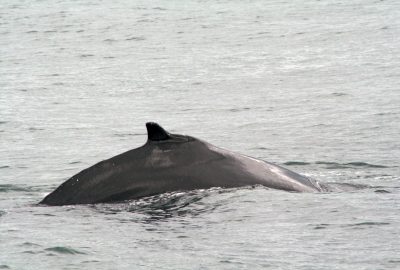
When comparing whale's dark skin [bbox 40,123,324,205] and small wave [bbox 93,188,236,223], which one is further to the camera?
whale's dark skin [bbox 40,123,324,205]

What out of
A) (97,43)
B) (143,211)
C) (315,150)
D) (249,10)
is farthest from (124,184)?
(249,10)

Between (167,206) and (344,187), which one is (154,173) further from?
(344,187)

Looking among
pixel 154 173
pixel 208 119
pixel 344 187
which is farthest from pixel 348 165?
pixel 208 119

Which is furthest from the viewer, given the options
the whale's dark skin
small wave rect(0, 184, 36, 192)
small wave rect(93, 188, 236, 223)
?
small wave rect(0, 184, 36, 192)

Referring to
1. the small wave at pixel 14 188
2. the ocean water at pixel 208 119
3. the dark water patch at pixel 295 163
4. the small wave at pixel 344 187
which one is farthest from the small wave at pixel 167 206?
the dark water patch at pixel 295 163

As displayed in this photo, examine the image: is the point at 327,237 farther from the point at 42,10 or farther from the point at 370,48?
the point at 42,10

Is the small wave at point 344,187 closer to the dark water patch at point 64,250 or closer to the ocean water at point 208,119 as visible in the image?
the ocean water at point 208,119

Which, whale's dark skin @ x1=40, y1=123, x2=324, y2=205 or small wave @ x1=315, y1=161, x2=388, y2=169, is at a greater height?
whale's dark skin @ x1=40, y1=123, x2=324, y2=205

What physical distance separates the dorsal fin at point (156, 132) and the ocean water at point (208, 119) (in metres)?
0.57

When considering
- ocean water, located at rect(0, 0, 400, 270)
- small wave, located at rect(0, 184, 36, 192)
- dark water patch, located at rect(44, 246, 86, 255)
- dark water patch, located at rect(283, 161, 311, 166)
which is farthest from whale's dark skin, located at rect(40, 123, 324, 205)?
dark water patch, located at rect(283, 161, 311, 166)

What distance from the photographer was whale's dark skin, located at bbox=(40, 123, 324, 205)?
1145cm

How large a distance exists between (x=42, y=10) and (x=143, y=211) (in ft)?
110

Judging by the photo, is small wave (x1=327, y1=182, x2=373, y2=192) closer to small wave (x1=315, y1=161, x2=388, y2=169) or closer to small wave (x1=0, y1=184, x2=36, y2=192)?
small wave (x1=315, y1=161, x2=388, y2=169)

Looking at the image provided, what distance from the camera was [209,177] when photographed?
1164 centimetres
